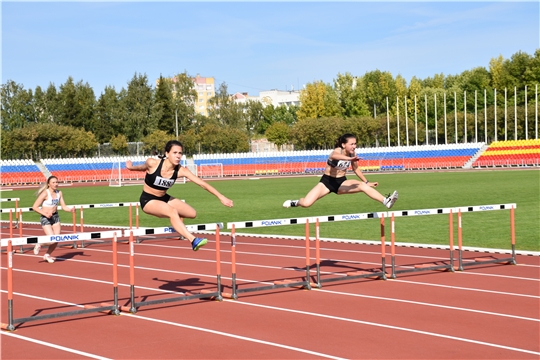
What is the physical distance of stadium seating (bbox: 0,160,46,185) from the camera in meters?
60.2

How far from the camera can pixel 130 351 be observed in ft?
22.2

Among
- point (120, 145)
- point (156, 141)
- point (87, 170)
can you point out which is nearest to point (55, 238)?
point (87, 170)

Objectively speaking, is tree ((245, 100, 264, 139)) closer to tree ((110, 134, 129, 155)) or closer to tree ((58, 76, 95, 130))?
tree ((58, 76, 95, 130))

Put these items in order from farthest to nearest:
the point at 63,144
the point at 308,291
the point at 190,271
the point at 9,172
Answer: the point at 63,144 < the point at 9,172 < the point at 190,271 < the point at 308,291

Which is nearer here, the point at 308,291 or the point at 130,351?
the point at 130,351

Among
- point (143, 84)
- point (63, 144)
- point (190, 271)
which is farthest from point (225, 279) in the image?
point (143, 84)

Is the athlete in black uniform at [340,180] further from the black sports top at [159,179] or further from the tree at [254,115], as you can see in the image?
the tree at [254,115]

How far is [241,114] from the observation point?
10438cm

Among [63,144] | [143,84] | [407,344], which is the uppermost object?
[143,84]

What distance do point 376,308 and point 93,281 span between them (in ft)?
15.8

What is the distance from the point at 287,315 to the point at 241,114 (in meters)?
96.7

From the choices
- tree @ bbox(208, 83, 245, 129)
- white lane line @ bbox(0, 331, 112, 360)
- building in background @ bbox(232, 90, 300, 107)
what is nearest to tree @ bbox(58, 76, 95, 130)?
tree @ bbox(208, 83, 245, 129)

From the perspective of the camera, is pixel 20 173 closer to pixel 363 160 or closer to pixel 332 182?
pixel 363 160

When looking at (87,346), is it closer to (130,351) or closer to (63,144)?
(130,351)
